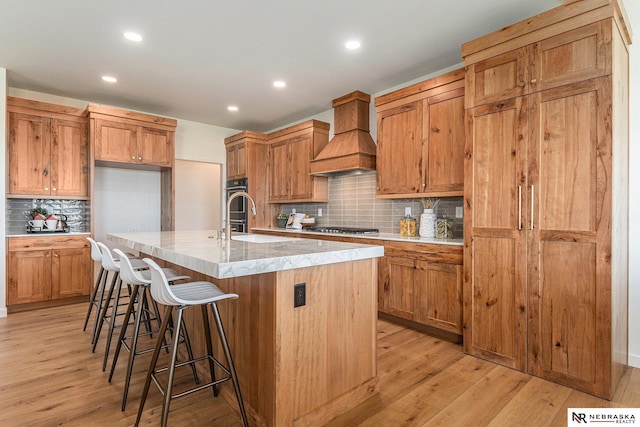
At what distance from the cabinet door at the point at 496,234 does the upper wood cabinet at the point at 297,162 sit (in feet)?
8.47

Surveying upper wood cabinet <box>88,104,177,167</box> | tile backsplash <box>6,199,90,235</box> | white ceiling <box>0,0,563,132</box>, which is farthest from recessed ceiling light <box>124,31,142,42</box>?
tile backsplash <box>6,199,90,235</box>

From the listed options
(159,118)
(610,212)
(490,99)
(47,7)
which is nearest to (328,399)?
(610,212)

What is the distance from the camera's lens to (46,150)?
4156 millimetres

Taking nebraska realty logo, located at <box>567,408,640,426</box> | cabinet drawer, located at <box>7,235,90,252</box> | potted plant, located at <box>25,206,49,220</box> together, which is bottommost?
nebraska realty logo, located at <box>567,408,640,426</box>

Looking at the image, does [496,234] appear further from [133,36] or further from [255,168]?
[255,168]

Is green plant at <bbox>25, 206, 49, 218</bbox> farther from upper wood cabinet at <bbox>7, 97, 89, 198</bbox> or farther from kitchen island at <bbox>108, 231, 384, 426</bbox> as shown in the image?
kitchen island at <bbox>108, 231, 384, 426</bbox>

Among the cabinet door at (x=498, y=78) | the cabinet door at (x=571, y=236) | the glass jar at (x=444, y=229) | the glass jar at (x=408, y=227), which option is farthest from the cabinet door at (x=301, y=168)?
the cabinet door at (x=571, y=236)

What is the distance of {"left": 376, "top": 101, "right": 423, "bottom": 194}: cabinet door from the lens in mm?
3492

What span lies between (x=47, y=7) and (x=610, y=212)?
4.16 metres

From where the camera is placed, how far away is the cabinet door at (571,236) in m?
2.05

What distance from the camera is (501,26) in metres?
2.79

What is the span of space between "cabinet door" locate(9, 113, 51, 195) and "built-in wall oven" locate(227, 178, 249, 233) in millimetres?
2502

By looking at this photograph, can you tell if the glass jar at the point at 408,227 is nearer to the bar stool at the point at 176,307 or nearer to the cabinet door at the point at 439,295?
the cabinet door at the point at 439,295

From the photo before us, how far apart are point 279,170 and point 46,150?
10.00 ft
